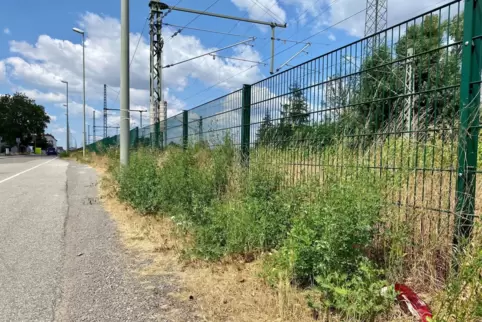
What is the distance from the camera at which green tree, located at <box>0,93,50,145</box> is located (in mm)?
76125

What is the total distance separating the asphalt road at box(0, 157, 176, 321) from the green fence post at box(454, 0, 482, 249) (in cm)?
259

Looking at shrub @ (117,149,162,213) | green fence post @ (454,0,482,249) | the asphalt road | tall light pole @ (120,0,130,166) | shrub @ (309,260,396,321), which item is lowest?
the asphalt road

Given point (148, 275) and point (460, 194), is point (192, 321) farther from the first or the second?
point (460, 194)

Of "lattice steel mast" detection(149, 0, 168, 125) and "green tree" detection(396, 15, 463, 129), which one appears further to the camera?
"lattice steel mast" detection(149, 0, 168, 125)

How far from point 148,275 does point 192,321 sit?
1.19 metres

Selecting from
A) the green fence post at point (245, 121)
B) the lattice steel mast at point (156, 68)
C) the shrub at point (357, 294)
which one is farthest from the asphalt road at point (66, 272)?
the lattice steel mast at point (156, 68)

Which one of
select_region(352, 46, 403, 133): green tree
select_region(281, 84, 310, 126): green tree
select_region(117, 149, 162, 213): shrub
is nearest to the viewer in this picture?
select_region(352, 46, 403, 133): green tree

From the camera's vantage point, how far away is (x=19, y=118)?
3083 inches

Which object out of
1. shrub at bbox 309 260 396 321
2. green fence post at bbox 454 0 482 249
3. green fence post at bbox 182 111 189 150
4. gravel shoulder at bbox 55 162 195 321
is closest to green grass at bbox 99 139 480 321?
shrub at bbox 309 260 396 321

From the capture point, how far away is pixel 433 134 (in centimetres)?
333

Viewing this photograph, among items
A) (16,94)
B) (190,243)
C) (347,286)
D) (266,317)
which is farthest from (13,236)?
(16,94)

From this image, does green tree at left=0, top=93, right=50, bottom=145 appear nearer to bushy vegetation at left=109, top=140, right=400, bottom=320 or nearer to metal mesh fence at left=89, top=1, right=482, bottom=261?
bushy vegetation at left=109, top=140, right=400, bottom=320

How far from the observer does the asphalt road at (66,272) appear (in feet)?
10.8

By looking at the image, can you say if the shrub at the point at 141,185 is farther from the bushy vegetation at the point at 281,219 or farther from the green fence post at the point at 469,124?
the green fence post at the point at 469,124
